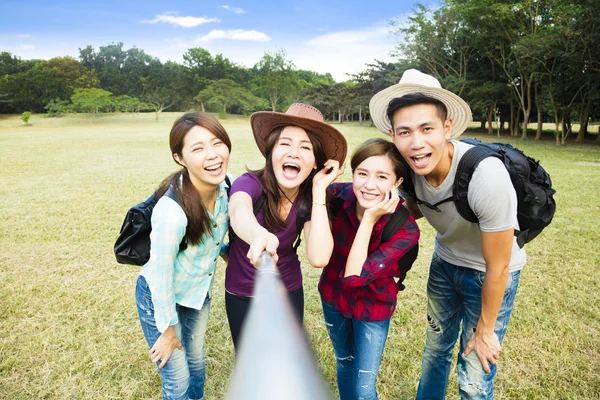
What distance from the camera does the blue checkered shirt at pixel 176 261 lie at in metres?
1.92

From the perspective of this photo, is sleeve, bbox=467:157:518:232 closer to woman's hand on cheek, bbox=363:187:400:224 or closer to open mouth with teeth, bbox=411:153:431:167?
open mouth with teeth, bbox=411:153:431:167

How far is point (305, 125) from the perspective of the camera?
2105mm

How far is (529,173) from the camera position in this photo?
1.97 m

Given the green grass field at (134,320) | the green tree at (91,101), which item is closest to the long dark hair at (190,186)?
the green grass field at (134,320)

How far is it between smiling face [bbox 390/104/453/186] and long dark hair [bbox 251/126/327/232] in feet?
1.50

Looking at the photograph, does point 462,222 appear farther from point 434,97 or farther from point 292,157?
point 292,157

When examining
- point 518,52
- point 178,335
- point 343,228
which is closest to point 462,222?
point 343,228

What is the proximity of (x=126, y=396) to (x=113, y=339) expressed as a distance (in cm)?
87

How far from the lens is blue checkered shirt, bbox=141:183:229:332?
1924 mm

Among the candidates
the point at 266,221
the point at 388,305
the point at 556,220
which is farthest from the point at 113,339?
the point at 556,220

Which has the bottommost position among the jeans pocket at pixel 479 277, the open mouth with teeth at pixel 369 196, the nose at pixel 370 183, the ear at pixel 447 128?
the jeans pocket at pixel 479 277

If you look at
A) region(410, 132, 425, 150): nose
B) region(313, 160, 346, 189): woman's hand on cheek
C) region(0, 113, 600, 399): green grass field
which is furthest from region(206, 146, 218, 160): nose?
region(0, 113, 600, 399): green grass field

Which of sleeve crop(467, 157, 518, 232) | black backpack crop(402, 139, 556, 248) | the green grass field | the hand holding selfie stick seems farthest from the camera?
the green grass field

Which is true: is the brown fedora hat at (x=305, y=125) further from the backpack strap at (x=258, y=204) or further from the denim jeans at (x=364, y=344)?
the denim jeans at (x=364, y=344)
